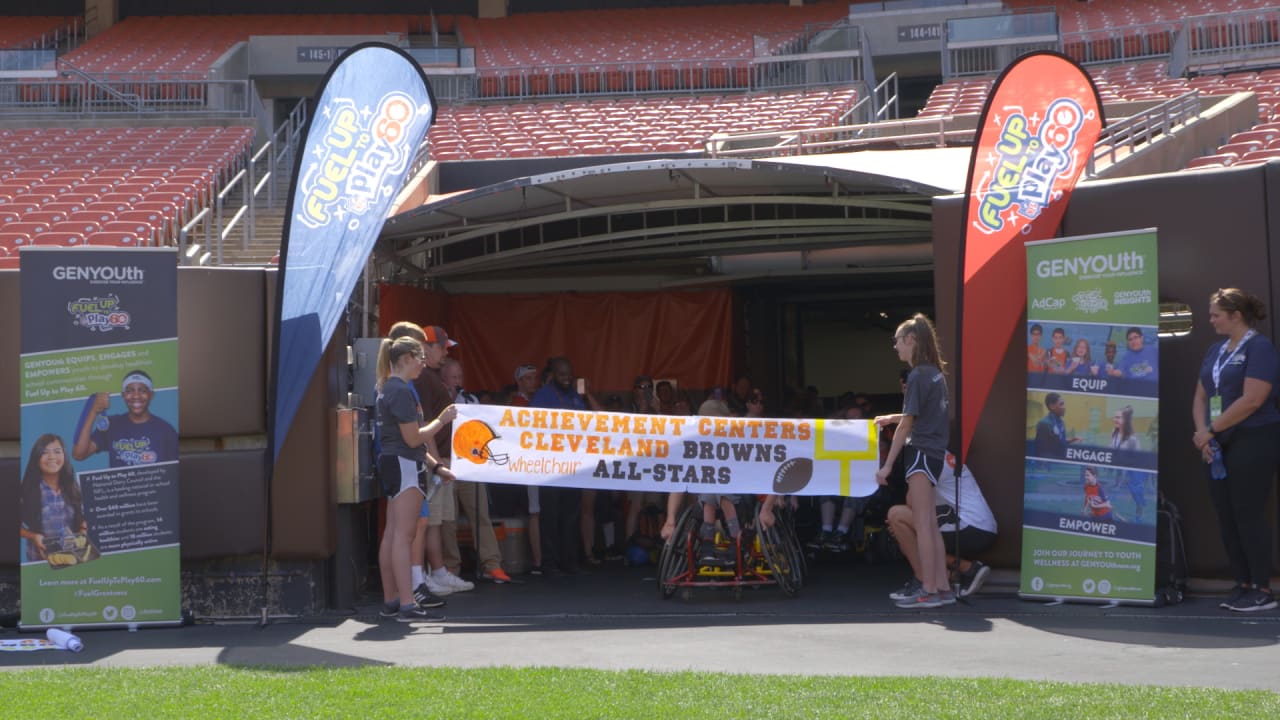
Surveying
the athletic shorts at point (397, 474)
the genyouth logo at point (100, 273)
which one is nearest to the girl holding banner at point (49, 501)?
the genyouth logo at point (100, 273)

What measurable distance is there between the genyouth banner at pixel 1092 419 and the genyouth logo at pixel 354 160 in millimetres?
4173

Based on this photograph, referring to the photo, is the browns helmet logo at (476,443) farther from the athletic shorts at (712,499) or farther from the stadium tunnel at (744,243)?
the stadium tunnel at (744,243)

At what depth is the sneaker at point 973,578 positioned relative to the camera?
8.42 m

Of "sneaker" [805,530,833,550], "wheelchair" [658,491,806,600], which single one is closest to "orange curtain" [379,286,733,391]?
"sneaker" [805,530,833,550]

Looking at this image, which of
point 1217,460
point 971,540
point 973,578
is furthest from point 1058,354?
point 973,578

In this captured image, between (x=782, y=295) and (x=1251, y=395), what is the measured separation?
9.23 metres

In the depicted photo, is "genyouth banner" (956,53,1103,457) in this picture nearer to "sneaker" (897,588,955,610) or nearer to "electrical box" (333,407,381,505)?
"sneaker" (897,588,955,610)

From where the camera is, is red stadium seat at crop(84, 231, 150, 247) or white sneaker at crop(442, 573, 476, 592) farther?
red stadium seat at crop(84, 231, 150, 247)

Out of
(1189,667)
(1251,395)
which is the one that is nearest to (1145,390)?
(1251,395)

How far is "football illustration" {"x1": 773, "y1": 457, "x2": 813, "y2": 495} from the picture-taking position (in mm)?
8734

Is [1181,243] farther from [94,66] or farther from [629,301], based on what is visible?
[94,66]

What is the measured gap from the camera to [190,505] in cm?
845

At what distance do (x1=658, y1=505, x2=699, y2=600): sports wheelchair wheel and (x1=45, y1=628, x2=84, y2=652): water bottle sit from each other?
3.68 m

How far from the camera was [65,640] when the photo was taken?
728 cm
